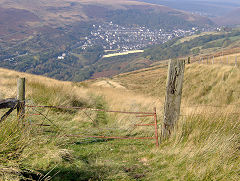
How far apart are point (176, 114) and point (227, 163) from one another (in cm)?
143

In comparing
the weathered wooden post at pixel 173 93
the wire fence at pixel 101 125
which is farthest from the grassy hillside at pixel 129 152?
the weathered wooden post at pixel 173 93

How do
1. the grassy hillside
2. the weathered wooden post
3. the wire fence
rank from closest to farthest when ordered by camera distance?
the grassy hillside → the weathered wooden post → the wire fence

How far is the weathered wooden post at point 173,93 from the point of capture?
15.9 ft

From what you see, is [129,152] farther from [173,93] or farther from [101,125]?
[101,125]

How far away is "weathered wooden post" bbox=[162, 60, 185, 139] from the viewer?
15.9ft

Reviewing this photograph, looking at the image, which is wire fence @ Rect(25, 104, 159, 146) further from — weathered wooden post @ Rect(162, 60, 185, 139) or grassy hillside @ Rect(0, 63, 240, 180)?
weathered wooden post @ Rect(162, 60, 185, 139)

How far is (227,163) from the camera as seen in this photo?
3828 mm

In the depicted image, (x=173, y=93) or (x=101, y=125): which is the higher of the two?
(x=173, y=93)

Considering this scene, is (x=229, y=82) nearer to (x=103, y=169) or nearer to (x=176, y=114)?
(x=176, y=114)

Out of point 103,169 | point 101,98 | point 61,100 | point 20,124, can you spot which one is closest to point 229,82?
point 101,98

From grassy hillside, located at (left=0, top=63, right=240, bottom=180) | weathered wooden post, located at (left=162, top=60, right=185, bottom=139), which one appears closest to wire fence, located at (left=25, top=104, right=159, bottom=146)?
grassy hillside, located at (left=0, top=63, right=240, bottom=180)

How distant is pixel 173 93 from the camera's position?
4891 mm

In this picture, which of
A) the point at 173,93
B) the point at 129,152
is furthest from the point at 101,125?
the point at 173,93

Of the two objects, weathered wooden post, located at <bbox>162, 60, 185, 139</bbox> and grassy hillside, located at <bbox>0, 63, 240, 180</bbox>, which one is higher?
weathered wooden post, located at <bbox>162, 60, 185, 139</bbox>
